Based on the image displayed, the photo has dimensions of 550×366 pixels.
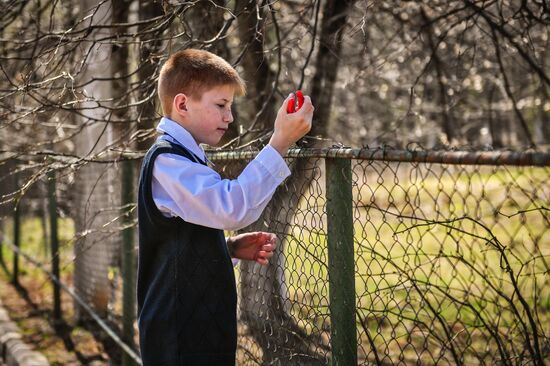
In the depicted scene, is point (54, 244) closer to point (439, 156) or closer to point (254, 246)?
point (254, 246)

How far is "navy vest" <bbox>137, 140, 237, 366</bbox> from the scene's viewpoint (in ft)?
7.83

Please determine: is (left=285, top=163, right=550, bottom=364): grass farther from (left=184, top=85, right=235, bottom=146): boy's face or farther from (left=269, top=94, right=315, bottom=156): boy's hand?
(left=184, top=85, right=235, bottom=146): boy's face

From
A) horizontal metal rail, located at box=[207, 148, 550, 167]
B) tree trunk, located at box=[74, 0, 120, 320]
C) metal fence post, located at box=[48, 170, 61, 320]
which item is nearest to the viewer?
horizontal metal rail, located at box=[207, 148, 550, 167]

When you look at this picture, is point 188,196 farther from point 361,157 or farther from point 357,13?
point 357,13

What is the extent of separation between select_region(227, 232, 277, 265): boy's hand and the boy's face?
16.0 inches

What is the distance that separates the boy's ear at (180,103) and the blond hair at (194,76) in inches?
0.8

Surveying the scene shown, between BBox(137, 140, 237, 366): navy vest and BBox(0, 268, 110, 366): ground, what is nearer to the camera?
BBox(137, 140, 237, 366): navy vest

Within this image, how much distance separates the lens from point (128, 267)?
15.6ft

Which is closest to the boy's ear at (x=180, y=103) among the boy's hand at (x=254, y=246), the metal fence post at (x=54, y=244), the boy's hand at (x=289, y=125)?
the boy's hand at (x=289, y=125)

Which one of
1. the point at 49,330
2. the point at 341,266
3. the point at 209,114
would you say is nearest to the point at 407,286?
the point at 341,266

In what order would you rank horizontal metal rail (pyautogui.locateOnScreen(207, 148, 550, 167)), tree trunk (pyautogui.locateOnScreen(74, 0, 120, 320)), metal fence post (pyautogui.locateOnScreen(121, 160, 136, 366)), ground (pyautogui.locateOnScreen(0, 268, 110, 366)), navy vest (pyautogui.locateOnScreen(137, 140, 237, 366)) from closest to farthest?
1. horizontal metal rail (pyautogui.locateOnScreen(207, 148, 550, 167))
2. navy vest (pyautogui.locateOnScreen(137, 140, 237, 366))
3. metal fence post (pyautogui.locateOnScreen(121, 160, 136, 366))
4. ground (pyautogui.locateOnScreen(0, 268, 110, 366))
5. tree trunk (pyautogui.locateOnScreen(74, 0, 120, 320))

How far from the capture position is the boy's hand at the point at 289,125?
2230 mm

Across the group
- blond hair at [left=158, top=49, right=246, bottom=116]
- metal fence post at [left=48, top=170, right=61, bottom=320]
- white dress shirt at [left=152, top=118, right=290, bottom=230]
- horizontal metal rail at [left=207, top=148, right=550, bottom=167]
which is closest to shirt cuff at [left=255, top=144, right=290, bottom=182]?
white dress shirt at [left=152, top=118, right=290, bottom=230]

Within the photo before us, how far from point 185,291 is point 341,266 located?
1.80ft
